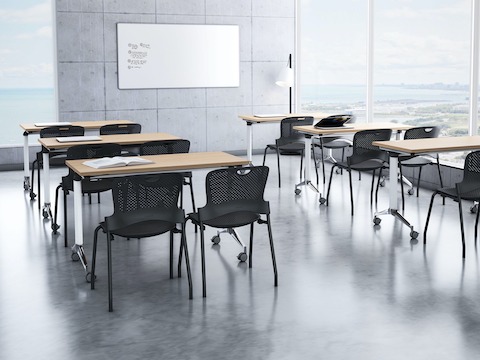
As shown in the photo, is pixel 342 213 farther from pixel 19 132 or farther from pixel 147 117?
pixel 19 132

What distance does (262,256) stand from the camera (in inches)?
Answer: 225

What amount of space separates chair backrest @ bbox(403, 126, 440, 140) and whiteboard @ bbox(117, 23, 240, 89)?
5.03m

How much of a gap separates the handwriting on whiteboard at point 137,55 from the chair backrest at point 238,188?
6749 millimetres

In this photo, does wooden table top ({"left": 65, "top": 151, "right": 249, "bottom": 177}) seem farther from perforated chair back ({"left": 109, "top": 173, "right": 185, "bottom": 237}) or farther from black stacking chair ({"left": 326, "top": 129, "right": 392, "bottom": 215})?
black stacking chair ({"left": 326, "top": 129, "right": 392, "bottom": 215})

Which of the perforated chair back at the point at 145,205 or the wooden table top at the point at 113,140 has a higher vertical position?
the wooden table top at the point at 113,140

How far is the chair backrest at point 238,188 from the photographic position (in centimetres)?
481

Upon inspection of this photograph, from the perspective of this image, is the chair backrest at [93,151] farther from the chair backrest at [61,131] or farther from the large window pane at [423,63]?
the large window pane at [423,63]

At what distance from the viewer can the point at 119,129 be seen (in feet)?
26.5

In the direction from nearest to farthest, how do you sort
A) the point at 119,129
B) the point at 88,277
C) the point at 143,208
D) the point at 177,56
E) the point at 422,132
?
the point at 143,208 → the point at 88,277 → the point at 422,132 → the point at 119,129 → the point at 177,56

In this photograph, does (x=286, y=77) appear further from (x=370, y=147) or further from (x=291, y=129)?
(x=370, y=147)

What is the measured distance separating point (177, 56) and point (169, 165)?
650cm

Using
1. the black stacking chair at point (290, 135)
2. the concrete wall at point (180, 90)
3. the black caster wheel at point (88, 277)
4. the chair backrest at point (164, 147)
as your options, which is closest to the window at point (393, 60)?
the concrete wall at point (180, 90)

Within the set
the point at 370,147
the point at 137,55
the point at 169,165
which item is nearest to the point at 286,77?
the point at 137,55

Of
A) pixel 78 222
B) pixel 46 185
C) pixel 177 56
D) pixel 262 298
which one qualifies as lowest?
pixel 262 298
